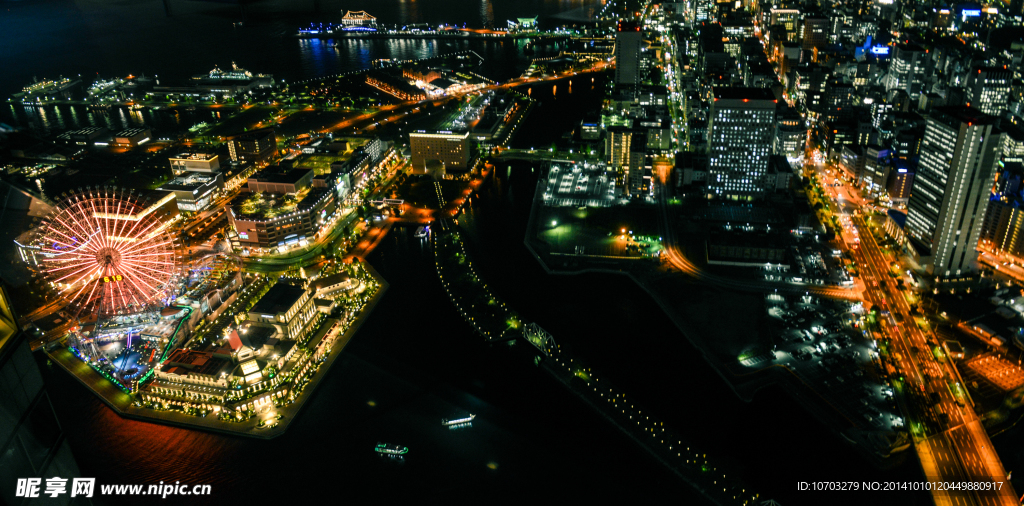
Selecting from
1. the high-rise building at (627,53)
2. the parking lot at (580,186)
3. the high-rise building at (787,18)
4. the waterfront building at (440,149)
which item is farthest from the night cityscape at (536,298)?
the high-rise building at (787,18)

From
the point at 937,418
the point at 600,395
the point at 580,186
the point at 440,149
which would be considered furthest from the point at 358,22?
the point at 937,418

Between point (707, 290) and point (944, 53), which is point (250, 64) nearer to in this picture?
point (707, 290)

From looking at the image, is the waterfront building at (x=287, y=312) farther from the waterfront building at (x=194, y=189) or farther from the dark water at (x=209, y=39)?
the dark water at (x=209, y=39)

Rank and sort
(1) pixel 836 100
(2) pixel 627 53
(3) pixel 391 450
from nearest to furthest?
(3) pixel 391 450 < (1) pixel 836 100 < (2) pixel 627 53

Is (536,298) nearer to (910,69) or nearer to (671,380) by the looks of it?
(671,380)

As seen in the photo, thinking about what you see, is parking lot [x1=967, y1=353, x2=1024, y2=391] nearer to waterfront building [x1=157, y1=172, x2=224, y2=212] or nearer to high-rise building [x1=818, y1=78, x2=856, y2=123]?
high-rise building [x1=818, y1=78, x2=856, y2=123]

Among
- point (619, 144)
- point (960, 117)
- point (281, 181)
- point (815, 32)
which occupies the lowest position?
point (281, 181)
